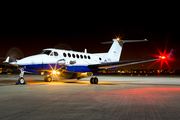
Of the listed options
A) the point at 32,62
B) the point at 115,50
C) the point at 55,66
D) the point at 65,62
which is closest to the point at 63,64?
the point at 65,62

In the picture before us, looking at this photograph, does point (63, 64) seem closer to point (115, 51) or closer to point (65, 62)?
point (65, 62)

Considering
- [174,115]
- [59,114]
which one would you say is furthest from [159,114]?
[59,114]

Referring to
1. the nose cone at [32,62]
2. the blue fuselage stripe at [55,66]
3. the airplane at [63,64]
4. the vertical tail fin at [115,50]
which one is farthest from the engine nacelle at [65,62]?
the vertical tail fin at [115,50]

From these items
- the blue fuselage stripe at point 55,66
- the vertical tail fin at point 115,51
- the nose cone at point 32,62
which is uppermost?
the vertical tail fin at point 115,51

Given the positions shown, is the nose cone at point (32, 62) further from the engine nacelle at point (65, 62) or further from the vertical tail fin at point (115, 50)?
the vertical tail fin at point (115, 50)

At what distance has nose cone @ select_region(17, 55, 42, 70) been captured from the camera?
59.3 feet

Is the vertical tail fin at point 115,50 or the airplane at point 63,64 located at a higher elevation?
the vertical tail fin at point 115,50

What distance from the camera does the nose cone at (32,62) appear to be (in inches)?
712

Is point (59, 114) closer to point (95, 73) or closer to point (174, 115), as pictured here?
point (174, 115)

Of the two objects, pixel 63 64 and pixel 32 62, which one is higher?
pixel 32 62

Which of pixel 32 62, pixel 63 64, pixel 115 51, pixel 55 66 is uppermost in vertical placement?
pixel 115 51

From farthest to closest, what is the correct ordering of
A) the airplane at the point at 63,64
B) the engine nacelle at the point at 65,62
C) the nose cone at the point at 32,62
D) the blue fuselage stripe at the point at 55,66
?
the engine nacelle at the point at 65,62 → the blue fuselage stripe at the point at 55,66 → the airplane at the point at 63,64 → the nose cone at the point at 32,62

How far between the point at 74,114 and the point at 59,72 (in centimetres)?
1524

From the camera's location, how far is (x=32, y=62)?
18688 millimetres
